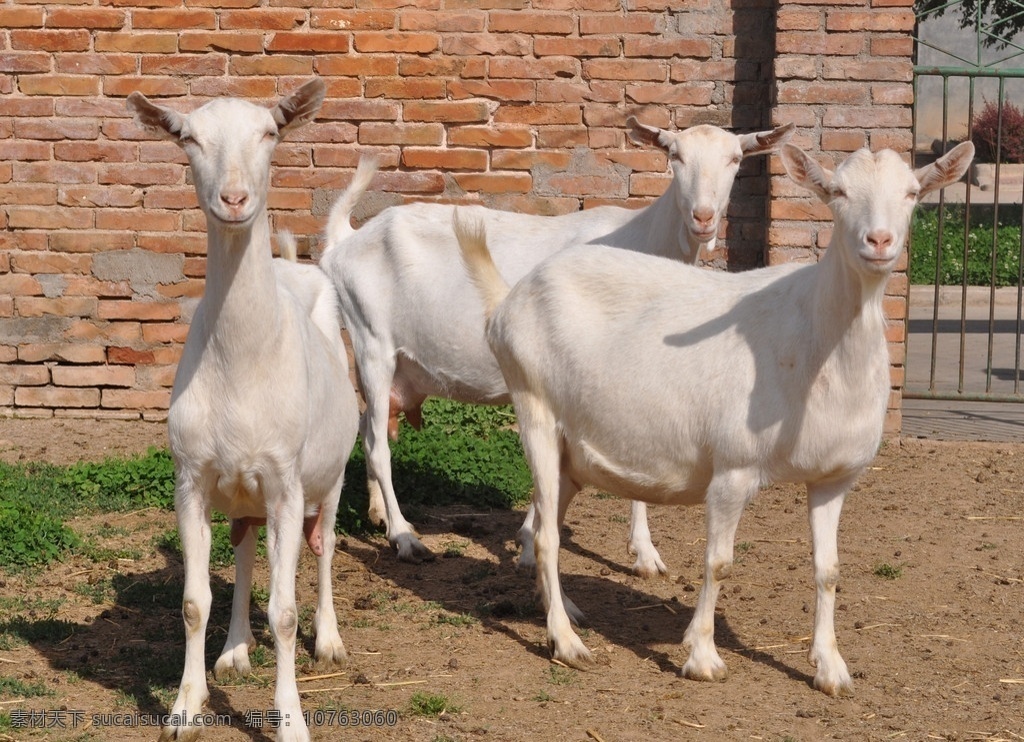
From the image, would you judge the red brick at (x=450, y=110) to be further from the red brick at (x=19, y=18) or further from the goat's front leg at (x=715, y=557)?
the goat's front leg at (x=715, y=557)

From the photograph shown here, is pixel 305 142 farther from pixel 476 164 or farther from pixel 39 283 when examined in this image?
pixel 39 283

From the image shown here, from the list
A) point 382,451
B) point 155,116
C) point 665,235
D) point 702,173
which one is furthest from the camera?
point 382,451

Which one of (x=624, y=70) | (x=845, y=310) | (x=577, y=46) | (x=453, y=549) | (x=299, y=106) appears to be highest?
(x=577, y=46)

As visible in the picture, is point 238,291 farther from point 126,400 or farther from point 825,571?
point 126,400

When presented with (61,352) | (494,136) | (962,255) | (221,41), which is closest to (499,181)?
(494,136)

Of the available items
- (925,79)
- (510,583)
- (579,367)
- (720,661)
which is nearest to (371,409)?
(510,583)

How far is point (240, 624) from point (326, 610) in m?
0.34

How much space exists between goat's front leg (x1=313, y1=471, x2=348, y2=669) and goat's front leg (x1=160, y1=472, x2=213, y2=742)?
69 centimetres

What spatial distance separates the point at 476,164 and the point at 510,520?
94.6 inches

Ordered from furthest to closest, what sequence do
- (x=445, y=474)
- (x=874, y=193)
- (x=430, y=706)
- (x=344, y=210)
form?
1. (x=445, y=474)
2. (x=344, y=210)
3. (x=430, y=706)
4. (x=874, y=193)

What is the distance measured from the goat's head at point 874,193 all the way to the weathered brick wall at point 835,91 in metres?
3.43

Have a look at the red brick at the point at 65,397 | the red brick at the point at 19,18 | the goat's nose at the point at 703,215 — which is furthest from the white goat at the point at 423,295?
the red brick at the point at 19,18

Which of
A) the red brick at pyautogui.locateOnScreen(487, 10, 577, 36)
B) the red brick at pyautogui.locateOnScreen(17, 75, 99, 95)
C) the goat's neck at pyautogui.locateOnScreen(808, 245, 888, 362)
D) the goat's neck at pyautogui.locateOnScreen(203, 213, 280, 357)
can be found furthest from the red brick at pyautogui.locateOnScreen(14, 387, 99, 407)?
the goat's neck at pyautogui.locateOnScreen(808, 245, 888, 362)

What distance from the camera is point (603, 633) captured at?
510 cm
